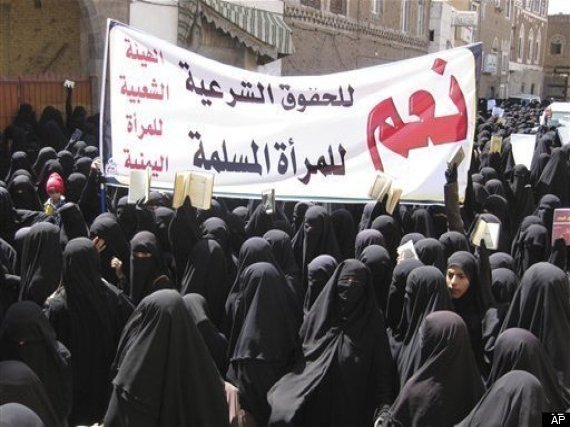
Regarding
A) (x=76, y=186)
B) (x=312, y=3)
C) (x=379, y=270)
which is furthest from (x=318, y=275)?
(x=312, y=3)

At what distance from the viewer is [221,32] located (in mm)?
12648

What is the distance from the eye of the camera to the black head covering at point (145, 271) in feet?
12.1

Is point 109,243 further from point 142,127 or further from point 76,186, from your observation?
point 76,186

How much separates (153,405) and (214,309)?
1.36 m

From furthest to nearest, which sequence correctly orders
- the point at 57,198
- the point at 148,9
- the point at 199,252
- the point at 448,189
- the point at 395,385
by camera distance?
1. the point at 148,9
2. the point at 57,198
3. the point at 448,189
4. the point at 199,252
5. the point at 395,385

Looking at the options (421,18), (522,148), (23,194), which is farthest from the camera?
(421,18)

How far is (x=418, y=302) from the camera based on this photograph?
11.0 ft

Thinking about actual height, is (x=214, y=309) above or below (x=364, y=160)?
below

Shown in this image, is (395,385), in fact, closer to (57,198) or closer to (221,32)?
(57,198)

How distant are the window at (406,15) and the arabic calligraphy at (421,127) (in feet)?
69.9

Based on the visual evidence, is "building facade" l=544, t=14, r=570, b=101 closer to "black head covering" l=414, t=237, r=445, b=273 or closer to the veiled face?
"black head covering" l=414, t=237, r=445, b=273

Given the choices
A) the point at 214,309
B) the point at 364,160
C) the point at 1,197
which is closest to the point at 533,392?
the point at 214,309

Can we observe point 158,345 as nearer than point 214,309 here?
Yes

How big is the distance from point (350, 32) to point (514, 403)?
1873 cm
